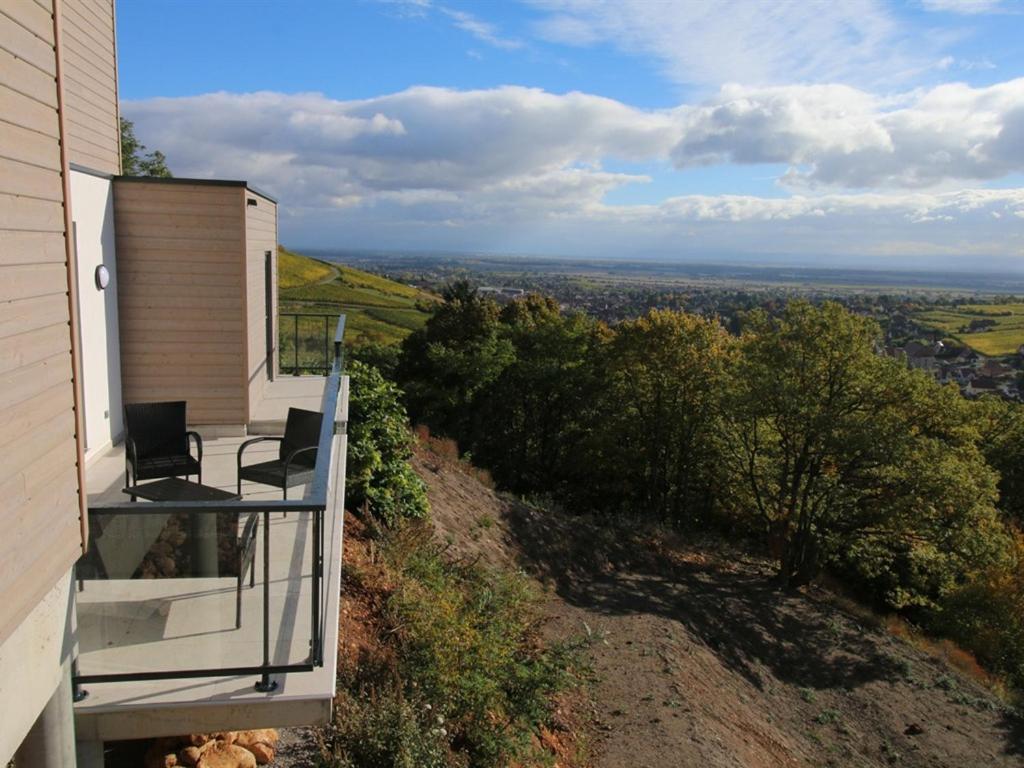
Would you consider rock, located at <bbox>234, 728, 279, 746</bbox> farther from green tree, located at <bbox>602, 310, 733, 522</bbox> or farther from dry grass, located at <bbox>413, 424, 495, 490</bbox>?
green tree, located at <bbox>602, 310, 733, 522</bbox>

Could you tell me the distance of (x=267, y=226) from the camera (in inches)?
368

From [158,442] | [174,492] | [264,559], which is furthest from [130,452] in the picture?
[264,559]

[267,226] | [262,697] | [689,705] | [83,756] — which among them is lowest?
[689,705]

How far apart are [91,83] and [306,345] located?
4.44 meters

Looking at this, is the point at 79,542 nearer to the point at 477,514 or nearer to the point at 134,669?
the point at 134,669

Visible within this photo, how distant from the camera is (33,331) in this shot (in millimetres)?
3033

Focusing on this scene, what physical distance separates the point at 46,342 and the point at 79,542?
949 mm

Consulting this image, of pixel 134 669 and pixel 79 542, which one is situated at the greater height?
pixel 79 542

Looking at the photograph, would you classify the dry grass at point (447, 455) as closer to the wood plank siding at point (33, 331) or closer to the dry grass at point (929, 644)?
the dry grass at point (929, 644)

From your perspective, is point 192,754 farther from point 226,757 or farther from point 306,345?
point 306,345

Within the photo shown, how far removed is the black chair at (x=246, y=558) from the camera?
3.35m

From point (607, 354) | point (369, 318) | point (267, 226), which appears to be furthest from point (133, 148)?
point (369, 318)

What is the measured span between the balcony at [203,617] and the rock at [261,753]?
117 cm

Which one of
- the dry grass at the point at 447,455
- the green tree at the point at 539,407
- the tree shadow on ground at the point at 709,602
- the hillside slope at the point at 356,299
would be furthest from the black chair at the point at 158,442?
the hillside slope at the point at 356,299
